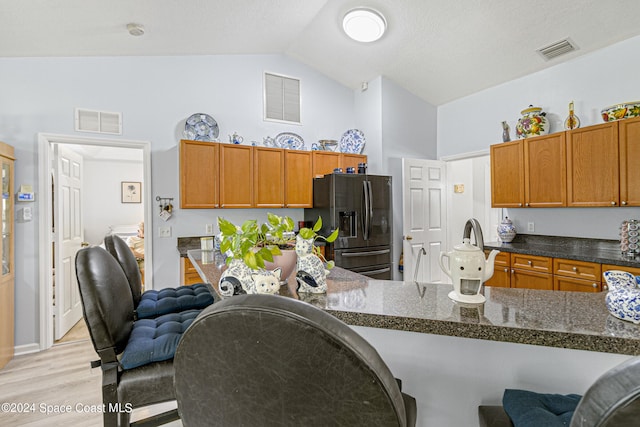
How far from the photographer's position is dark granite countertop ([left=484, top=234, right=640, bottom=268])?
2641 mm

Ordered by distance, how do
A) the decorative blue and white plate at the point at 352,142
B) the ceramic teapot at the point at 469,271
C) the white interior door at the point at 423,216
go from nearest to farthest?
the ceramic teapot at the point at 469,271
the white interior door at the point at 423,216
the decorative blue and white plate at the point at 352,142

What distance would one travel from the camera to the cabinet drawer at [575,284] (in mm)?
2682

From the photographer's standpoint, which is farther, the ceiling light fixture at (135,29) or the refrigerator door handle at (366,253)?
the refrigerator door handle at (366,253)

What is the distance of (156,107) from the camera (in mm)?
3596

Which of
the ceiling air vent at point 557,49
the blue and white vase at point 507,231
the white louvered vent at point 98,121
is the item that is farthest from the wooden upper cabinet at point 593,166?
the white louvered vent at point 98,121

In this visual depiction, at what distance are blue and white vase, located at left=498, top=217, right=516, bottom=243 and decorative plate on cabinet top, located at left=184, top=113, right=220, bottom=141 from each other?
374 centimetres

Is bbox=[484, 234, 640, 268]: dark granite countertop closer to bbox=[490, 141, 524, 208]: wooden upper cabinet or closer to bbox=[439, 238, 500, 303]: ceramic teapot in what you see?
bbox=[490, 141, 524, 208]: wooden upper cabinet

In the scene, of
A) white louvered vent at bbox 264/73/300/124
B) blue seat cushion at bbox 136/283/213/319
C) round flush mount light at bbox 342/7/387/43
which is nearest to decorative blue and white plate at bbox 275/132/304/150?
white louvered vent at bbox 264/73/300/124

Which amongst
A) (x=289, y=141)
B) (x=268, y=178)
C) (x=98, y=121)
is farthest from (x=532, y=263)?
(x=98, y=121)

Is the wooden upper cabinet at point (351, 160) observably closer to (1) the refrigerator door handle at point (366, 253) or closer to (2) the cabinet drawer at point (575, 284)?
(1) the refrigerator door handle at point (366, 253)

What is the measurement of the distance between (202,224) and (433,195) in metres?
3.22

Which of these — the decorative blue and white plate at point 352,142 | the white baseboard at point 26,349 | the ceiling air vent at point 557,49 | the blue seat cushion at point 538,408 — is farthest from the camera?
the decorative blue and white plate at point 352,142

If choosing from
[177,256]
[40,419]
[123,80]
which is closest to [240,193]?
[177,256]

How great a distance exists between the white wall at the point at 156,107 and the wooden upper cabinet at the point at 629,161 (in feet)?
9.21
